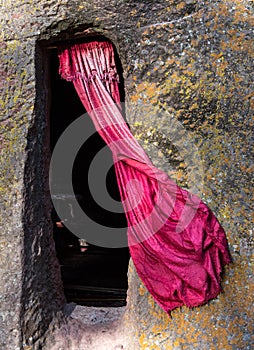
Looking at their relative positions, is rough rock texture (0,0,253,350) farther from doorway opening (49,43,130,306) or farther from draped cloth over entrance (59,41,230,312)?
doorway opening (49,43,130,306)

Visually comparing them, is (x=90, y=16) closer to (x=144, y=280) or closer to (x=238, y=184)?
(x=238, y=184)

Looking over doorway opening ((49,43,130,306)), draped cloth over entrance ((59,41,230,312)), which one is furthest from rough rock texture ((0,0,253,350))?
doorway opening ((49,43,130,306))

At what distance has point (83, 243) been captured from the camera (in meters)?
5.09

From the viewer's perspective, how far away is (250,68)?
1824 millimetres

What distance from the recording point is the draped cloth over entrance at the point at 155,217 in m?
1.79

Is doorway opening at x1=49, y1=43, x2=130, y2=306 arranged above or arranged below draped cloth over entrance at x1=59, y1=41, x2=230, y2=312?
below

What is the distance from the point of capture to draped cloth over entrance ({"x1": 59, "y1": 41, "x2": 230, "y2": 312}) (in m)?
1.79

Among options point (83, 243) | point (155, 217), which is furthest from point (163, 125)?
point (83, 243)

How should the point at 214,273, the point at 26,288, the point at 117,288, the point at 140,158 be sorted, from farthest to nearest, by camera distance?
the point at 117,288, the point at 26,288, the point at 140,158, the point at 214,273

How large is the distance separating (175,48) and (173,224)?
73 cm

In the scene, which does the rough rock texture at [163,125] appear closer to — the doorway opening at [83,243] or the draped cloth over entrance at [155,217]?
the draped cloth over entrance at [155,217]

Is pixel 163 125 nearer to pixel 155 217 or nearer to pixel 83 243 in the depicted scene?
pixel 155 217

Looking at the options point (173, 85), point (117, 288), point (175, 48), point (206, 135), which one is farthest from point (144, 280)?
point (117, 288)

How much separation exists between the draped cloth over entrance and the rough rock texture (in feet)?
0.22
